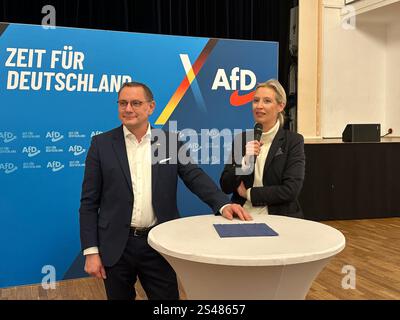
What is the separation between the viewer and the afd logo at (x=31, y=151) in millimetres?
3311

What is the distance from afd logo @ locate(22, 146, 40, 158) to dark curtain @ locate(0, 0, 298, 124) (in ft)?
9.31

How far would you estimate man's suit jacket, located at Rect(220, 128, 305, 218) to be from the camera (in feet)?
7.66

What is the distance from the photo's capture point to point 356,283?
3.66 m

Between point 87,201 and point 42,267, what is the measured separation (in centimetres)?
166

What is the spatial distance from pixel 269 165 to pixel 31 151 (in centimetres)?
186

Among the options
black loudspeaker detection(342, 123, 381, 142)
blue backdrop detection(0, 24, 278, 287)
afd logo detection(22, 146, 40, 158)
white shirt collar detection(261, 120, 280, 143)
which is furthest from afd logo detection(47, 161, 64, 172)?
black loudspeaker detection(342, 123, 381, 142)

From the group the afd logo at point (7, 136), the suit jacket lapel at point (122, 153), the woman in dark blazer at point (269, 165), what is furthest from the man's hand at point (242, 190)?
the afd logo at point (7, 136)

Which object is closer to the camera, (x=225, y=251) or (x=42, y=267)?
(x=225, y=251)

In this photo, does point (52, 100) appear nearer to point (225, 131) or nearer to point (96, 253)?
point (225, 131)

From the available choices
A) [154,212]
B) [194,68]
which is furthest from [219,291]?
[194,68]

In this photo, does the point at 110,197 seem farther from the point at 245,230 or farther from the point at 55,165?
the point at 55,165

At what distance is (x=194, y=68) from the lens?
12.4 feet

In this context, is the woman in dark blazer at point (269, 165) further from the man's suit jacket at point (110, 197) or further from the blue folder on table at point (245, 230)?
the man's suit jacket at point (110, 197)

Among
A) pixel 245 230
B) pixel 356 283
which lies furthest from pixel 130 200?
pixel 356 283
